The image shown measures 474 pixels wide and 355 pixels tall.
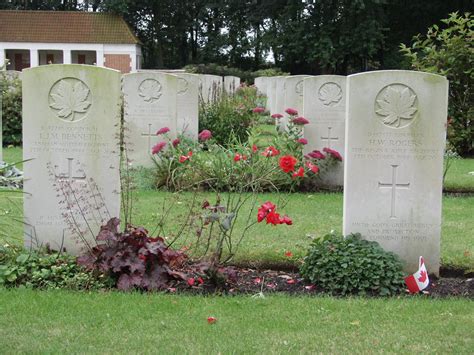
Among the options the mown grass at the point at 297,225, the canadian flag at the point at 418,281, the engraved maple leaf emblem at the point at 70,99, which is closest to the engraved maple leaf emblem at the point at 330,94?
the mown grass at the point at 297,225

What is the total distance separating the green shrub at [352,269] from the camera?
5.00 meters

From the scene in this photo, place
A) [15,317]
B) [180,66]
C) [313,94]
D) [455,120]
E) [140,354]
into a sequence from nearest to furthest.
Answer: [140,354] < [15,317] < [313,94] < [455,120] < [180,66]

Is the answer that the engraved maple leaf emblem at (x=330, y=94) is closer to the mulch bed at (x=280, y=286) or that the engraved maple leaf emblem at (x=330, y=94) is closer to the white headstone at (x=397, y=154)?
the white headstone at (x=397, y=154)

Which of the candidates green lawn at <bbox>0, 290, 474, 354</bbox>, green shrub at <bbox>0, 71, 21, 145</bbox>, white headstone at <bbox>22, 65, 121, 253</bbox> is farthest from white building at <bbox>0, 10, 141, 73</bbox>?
green lawn at <bbox>0, 290, 474, 354</bbox>

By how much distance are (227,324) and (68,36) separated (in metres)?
40.7

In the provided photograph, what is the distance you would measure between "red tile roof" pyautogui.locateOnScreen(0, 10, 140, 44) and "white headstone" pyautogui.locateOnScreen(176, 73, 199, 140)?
29.6 metres

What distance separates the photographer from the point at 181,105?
Answer: 43.6 feet

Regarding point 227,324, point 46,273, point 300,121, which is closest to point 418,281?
point 227,324

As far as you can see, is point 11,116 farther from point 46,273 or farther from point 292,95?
point 46,273

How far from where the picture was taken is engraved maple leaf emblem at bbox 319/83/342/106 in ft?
32.1

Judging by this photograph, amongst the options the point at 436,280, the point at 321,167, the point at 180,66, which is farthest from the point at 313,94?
the point at 180,66

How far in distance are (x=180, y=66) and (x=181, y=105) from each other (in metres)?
37.7

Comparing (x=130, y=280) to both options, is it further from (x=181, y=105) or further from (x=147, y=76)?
(x=181, y=105)

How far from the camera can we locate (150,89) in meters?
10.7
